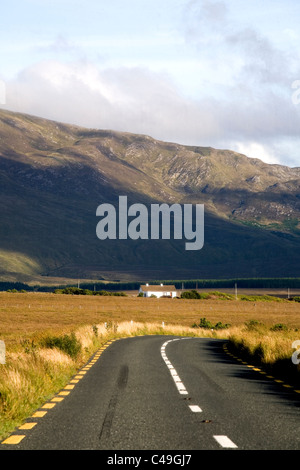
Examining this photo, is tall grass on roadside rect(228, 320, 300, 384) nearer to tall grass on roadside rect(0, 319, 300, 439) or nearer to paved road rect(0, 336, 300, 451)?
tall grass on roadside rect(0, 319, 300, 439)

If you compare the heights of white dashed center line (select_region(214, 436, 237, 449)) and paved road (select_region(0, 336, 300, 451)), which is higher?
white dashed center line (select_region(214, 436, 237, 449))

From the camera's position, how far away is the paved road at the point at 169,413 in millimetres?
9531

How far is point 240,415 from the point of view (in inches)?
473

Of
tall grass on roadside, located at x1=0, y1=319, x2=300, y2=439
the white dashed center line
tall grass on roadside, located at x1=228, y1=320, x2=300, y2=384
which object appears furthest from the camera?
tall grass on roadside, located at x1=228, y1=320, x2=300, y2=384

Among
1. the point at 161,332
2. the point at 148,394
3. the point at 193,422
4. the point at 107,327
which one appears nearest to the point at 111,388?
Result: the point at 148,394

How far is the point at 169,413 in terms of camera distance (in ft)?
40.0

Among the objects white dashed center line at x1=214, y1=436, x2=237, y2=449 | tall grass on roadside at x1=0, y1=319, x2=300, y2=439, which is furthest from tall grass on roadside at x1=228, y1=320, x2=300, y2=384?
white dashed center line at x1=214, y1=436, x2=237, y2=449

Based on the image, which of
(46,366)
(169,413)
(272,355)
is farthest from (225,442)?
(272,355)

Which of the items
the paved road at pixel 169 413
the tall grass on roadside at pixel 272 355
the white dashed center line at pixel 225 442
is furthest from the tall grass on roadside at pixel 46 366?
Answer: the white dashed center line at pixel 225 442

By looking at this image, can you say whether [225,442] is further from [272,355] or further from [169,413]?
[272,355]

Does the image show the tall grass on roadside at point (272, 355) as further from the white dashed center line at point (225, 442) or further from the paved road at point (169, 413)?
the white dashed center line at point (225, 442)

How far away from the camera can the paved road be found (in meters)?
9.53
